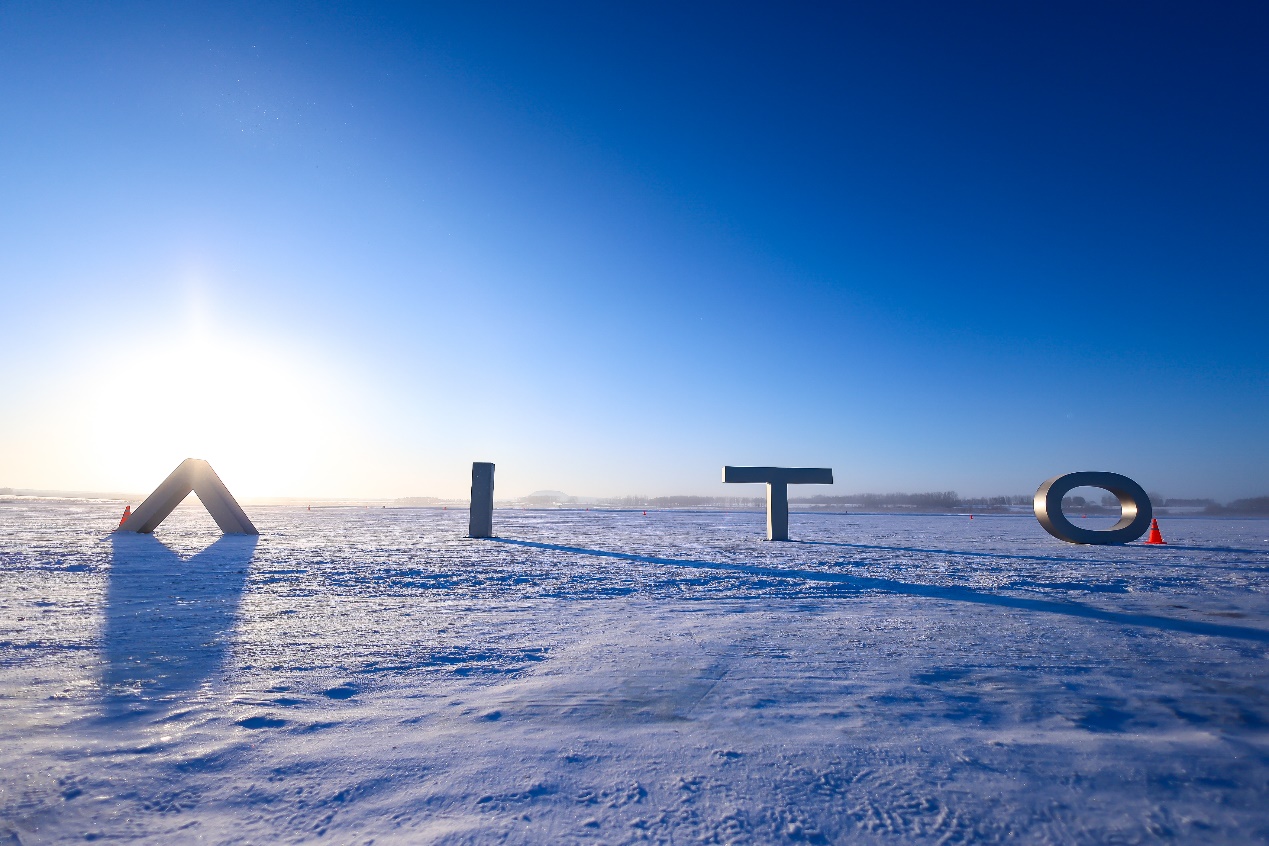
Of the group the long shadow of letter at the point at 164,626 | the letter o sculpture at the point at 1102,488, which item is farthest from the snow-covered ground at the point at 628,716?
the letter o sculpture at the point at 1102,488

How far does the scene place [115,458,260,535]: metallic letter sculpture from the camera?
15242mm

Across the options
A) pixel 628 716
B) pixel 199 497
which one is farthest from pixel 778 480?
pixel 199 497

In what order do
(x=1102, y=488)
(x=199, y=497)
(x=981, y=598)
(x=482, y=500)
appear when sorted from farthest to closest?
(x=482, y=500)
(x=1102, y=488)
(x=199, y=497)
(x=981, y=598)

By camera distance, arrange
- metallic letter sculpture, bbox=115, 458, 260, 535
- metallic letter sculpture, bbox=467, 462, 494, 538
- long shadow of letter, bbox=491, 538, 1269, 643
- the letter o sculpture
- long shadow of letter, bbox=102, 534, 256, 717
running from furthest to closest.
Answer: metallic letter sculpture, bbox=467, 462, 494, 538
metallic letter sculpture, bbox=115, 458, 260, 535
the letter o sculpture
long shadow of letter, bbox=491, 538, 1269, 643
long shadow of letter, bbox=102, 534, 256, 717

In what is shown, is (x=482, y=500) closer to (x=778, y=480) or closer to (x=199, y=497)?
(x=199, y=497)

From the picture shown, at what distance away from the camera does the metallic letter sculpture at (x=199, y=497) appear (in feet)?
50.0

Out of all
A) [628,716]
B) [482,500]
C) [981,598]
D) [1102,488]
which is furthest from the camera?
[482,500]

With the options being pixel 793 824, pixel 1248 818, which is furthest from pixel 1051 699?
pixel 793 824

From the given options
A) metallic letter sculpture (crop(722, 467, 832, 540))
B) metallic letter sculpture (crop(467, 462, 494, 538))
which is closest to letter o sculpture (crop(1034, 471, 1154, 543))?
metallic letter sculpture (crop(722, 467, 832, 540))

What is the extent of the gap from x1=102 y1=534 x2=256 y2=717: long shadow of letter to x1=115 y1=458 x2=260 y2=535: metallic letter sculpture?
227 inches

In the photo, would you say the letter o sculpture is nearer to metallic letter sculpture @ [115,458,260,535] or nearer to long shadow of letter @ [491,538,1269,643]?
long shadow of letter @ [491,538,1269,643]

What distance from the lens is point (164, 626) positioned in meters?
5.23

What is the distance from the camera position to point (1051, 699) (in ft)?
11.4

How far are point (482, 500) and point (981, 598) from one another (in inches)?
490
